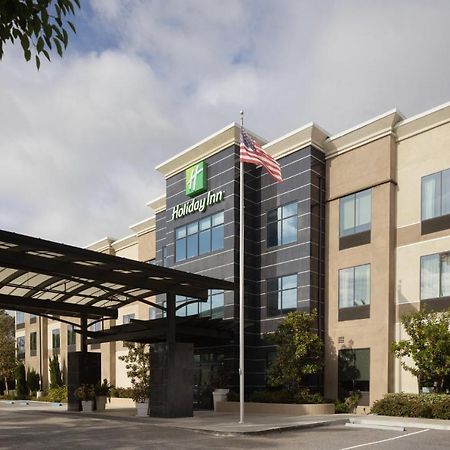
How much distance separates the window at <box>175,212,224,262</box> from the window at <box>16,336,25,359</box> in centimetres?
3391

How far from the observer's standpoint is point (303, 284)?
95.1 feet

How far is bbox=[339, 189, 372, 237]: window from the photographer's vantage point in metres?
27.9

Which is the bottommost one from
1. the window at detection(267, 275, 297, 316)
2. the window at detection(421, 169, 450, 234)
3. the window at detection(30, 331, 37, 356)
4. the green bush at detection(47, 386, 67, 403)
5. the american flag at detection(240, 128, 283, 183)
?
the green bush at detection(47, 386, 67, 403)

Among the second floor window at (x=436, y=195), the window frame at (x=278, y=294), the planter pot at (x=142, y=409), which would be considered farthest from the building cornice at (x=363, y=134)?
the planter pot at (x=142, y=409)

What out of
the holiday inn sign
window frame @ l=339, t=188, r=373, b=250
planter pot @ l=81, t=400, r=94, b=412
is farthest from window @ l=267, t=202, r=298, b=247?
planter pot @ l=81, t=400, r=94, b=412

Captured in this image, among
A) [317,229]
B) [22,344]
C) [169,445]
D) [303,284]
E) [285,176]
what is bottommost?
[22,344]

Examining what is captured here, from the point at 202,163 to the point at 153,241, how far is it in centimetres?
1166

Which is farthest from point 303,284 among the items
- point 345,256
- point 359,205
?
point 359,205

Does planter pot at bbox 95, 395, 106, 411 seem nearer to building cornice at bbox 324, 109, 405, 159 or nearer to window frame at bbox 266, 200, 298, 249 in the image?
window frame at bbox 266, 200, 298, 249

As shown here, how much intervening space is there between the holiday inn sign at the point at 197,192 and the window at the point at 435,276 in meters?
11.7

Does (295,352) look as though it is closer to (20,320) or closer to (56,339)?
(56,339)

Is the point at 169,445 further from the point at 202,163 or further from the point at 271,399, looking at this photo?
the point at 202,163

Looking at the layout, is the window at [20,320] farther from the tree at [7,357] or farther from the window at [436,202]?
the window at [436,202]

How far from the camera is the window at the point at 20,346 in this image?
61553 mm
